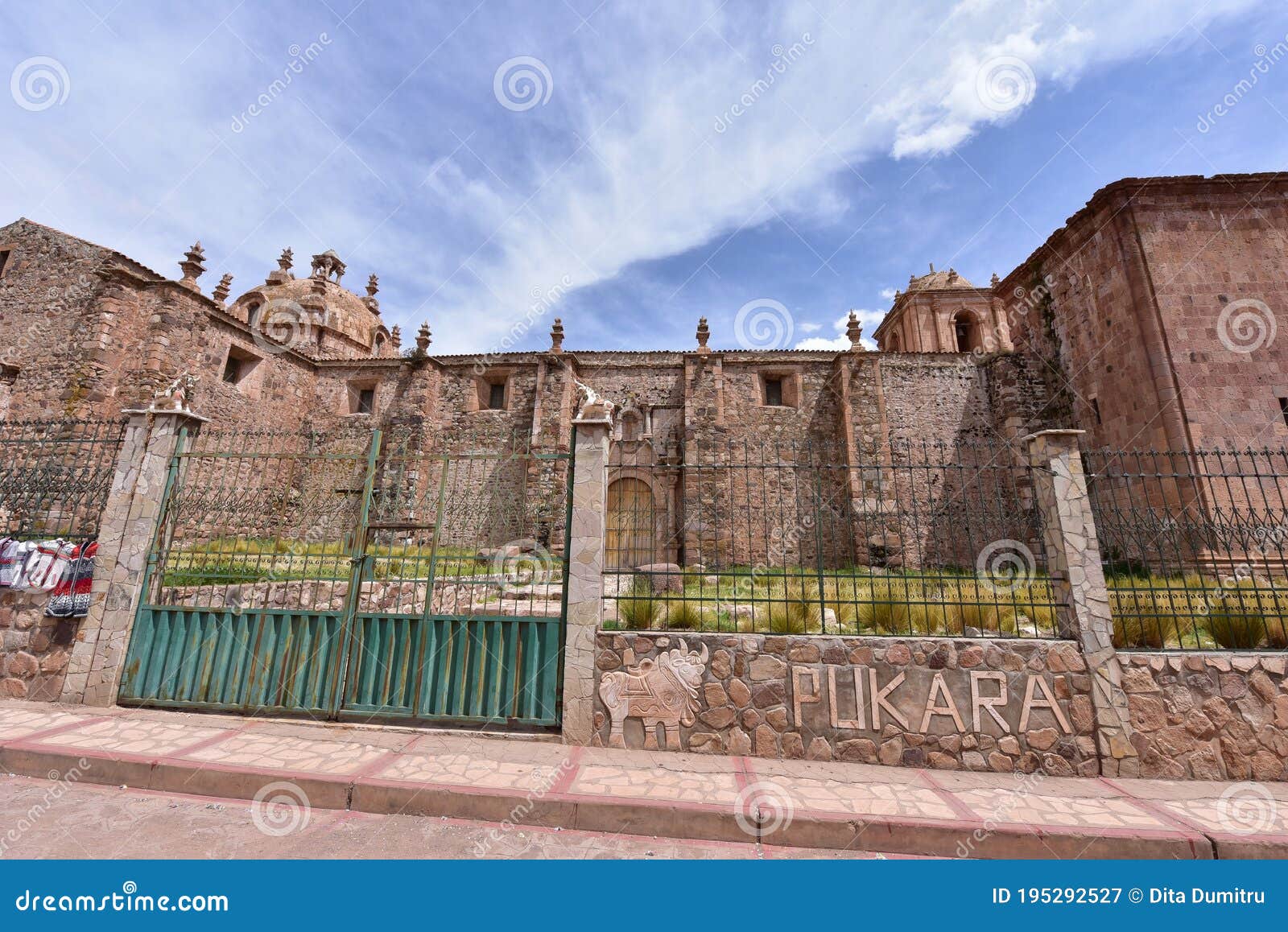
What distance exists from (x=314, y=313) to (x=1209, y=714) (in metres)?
28.9

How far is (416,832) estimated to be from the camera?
11.4 ft

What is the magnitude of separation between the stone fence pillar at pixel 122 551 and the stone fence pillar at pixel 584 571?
4924 mm

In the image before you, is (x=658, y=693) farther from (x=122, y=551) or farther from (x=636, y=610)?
(x=122, y=551)

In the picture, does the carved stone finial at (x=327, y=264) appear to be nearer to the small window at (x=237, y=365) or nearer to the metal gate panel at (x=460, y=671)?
the small window at (x=237, y=365)

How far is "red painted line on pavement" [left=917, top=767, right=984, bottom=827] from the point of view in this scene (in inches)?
141

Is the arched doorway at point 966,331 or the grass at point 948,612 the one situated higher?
the arched doorway at point 966,331

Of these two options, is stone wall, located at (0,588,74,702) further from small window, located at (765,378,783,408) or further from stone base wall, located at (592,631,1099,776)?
small window, located at (765,378,783,408)

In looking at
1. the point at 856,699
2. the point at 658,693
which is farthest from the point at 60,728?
the point at 856,699

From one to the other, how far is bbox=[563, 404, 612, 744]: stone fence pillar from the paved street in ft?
4.31

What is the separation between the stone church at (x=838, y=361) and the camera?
980 cm

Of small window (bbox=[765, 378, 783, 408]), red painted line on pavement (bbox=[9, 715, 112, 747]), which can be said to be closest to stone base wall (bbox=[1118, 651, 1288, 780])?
red painted line on pavement (bbox=[9, 715, 112, 747])

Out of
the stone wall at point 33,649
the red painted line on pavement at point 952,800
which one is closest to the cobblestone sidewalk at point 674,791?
the red painted line on pavement at point 952,800

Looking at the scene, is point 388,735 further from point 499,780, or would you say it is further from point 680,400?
point 680,400

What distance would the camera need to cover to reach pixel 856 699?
473 cm
